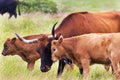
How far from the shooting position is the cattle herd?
11.4 m

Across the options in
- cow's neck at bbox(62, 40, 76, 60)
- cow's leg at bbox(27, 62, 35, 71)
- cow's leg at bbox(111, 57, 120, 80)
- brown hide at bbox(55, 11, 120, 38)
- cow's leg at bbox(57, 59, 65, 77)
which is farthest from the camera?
cow's leg at bbox(27, 62, 35, 71)

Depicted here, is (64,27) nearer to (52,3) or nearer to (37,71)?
(37,71)

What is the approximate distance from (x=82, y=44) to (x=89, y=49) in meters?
0.18

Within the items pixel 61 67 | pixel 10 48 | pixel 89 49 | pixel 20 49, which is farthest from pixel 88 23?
pixel 10 48

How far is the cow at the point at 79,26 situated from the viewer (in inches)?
474

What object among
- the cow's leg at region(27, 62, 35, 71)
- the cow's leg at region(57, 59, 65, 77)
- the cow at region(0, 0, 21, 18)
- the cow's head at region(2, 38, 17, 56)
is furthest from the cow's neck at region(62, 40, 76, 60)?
the cow at region(0, 0, 21, 18)

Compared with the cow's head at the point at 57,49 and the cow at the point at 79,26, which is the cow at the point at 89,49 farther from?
the cow at the point at 79,26

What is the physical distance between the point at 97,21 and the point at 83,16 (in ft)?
1.39

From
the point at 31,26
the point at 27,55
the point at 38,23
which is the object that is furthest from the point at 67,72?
the point at 38,23

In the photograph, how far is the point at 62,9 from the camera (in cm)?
3070

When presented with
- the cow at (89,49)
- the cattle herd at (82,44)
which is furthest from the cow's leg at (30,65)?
the cow at (89,49)

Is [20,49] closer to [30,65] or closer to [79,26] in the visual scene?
[30,65]

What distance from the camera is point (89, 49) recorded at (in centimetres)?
1153

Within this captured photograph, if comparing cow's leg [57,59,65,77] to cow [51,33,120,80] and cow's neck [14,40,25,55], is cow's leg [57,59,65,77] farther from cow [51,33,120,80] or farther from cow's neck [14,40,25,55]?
cow's neck [14,40,25,55]
